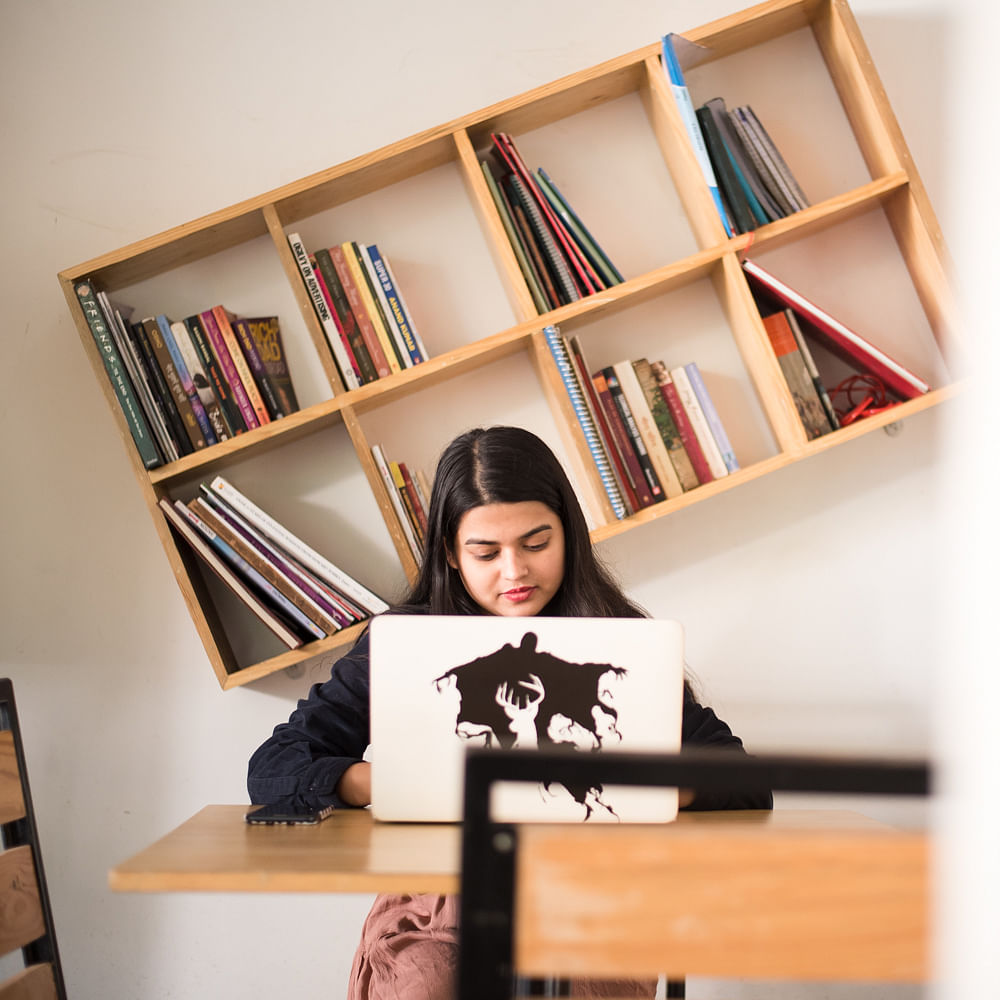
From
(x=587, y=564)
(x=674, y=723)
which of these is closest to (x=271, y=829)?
(x=674, y=723)

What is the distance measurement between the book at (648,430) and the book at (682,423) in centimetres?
4

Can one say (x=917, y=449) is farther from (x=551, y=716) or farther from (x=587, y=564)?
(x=551, y=716)

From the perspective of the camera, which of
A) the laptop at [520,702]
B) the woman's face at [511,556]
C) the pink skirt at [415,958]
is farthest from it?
the woman's face at [511,556]

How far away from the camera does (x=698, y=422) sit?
183cm

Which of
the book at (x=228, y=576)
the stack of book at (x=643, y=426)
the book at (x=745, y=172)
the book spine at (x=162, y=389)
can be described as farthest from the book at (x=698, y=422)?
the book spine at (x=162, y=389)

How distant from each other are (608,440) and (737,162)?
1.93 ft

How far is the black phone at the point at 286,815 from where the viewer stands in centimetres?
112

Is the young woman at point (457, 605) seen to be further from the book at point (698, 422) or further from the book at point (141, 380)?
the book at point (141, 380)

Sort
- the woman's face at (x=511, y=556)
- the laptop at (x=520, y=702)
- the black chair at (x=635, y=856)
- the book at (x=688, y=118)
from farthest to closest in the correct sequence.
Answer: the book at (x=688, y=118), the woman's face at (x=511, y=556), the laptop at (x=520, y=702), the black chair at (x=635, y=856)

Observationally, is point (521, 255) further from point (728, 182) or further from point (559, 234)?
point (728, 182)

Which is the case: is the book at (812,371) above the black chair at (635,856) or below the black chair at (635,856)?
above

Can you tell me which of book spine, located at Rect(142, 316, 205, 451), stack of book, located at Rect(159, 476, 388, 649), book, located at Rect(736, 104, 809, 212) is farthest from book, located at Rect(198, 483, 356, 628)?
book, located at Rect(736, 104, 809, 212)

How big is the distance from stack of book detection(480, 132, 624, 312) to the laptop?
35.5 inches

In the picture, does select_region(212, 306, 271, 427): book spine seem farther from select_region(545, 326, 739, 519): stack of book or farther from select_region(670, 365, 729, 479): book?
select_region(670, 365, 729, 479): book
